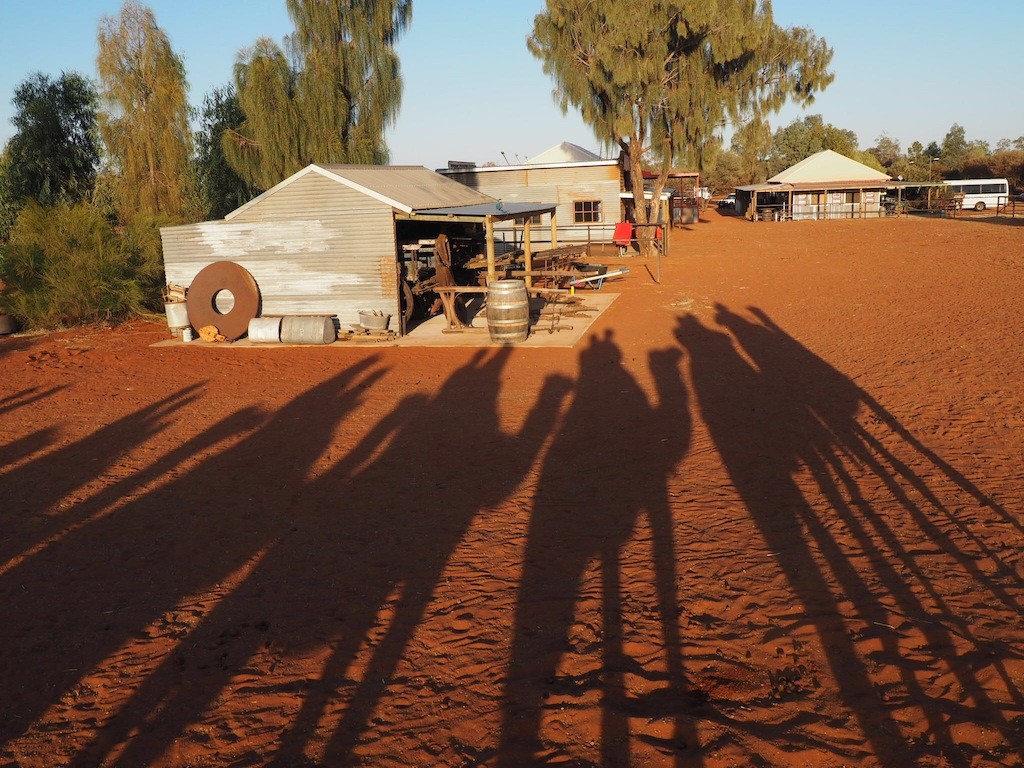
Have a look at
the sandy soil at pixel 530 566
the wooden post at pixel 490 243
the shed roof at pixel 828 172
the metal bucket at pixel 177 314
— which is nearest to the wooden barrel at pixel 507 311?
the wooden post at pixel 490 243

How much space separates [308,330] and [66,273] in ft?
21.6

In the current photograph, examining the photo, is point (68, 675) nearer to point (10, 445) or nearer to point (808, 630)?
point (808, 630)

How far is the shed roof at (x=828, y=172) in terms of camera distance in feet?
157

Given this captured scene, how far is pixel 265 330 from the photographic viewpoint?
15.5m

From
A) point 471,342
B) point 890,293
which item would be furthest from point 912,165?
point 471,342

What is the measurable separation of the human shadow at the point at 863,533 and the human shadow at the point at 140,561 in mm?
3719

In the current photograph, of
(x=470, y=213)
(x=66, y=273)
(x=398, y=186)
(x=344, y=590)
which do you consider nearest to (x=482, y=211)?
(x=470, y=213)

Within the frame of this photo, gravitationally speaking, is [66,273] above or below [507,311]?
above

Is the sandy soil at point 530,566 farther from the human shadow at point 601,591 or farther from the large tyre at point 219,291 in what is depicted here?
the large tyre at point 219,291

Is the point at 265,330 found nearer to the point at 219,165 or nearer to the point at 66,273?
the point at 66,273

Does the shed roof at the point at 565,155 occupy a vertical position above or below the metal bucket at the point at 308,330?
above

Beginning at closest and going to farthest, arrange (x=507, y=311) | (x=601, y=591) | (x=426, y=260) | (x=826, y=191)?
(x=601, y=591), (x=507, y=311), (x=426, y=260), (x=826, y=191)

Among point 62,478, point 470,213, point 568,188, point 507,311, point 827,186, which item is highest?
point 827,186

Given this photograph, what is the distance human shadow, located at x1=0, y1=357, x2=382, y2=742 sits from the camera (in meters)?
4.80
